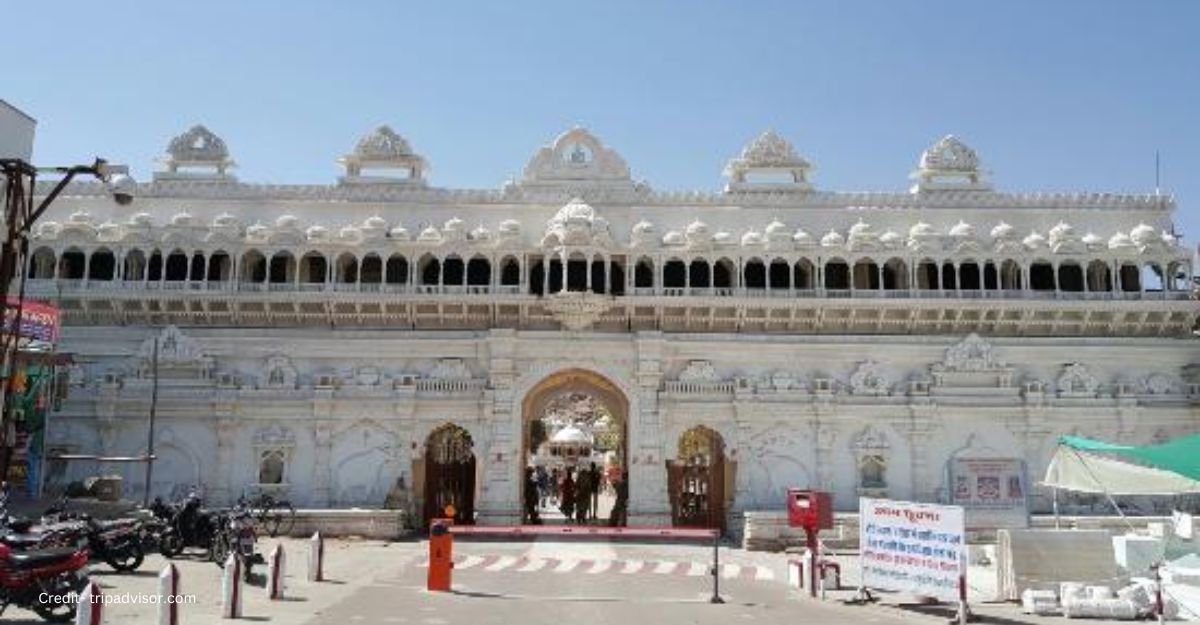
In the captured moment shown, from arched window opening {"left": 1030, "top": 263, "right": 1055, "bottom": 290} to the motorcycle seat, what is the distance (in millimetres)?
35613

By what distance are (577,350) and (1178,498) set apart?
78.8 ft

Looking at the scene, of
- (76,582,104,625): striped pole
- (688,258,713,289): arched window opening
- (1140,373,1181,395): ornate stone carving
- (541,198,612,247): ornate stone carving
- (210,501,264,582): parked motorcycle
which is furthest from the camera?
(688,258,713,289): arched window opening

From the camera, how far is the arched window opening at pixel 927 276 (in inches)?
1523

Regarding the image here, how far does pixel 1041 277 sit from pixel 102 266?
38.2m

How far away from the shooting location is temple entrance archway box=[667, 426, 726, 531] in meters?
36.9

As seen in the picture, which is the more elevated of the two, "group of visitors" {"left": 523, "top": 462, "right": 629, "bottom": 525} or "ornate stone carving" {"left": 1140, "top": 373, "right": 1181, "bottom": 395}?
"ornate stone carving" {"left": 1140, "top": 373, "right": 1181, "bottom": 395}

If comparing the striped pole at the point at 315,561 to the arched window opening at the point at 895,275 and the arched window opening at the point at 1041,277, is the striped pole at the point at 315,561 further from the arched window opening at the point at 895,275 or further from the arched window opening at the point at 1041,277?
the arched window opening at the point at 1041,277

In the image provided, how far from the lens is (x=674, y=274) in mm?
38719

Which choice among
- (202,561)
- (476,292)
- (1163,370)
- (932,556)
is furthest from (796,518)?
(1163,370)

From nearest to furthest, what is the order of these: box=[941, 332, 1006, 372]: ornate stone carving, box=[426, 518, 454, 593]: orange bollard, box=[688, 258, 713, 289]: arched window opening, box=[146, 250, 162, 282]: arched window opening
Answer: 1. box=[426, 518, 454, 593]: orange bollard
2. box=[941, 332, 1006, 372]: ornate stone carving
3. box=[146, 250, 162, 282]: arched window opening
4. box=[688, 258, 713, 289]: arched window opening

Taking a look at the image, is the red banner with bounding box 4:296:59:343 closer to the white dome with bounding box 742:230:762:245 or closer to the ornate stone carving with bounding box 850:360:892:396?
the white dome with bounding box 742:230:762:245

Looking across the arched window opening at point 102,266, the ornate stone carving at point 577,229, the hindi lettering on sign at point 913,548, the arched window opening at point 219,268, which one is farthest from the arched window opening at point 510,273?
the hindi lettering on sign at point 913,548

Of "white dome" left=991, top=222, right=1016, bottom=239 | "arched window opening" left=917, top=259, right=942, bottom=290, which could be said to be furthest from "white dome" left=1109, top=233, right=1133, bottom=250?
"arched window opening" left=917, top=259, right=942, bottom=290

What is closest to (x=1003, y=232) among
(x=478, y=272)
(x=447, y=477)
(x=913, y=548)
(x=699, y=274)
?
(x=699, y=274)
